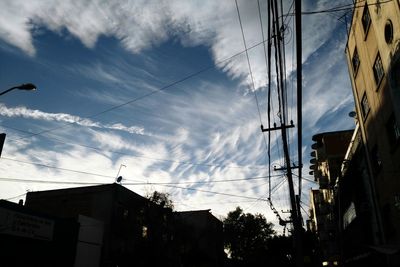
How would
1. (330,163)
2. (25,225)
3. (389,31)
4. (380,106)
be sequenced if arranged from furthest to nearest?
(330,163) → (25,225) → (380,106) → (389,31)

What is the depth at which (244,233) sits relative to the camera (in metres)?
80.1

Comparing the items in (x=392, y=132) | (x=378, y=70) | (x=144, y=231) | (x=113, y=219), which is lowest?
(x=144, y=231)

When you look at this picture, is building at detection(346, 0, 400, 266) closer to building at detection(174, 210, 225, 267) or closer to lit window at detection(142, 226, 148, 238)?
lit window at detection(142, 226, 148, 238)

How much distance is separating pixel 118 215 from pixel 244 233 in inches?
1967

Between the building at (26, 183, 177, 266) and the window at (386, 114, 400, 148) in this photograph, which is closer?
the window at (386, 114, 400, 148)

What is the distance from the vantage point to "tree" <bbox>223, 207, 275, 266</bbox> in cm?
7788

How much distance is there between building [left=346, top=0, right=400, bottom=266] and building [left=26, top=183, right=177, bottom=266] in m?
21.7

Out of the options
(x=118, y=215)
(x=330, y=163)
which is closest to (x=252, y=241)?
(x=330, y=163)

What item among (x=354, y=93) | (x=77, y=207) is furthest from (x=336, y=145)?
(x=77, y=207)

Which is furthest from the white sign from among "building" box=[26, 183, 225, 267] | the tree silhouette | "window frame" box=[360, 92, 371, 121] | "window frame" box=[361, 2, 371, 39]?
the tree silhouette

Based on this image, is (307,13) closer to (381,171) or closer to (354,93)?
(381,171)

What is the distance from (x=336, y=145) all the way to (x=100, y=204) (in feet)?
91.8

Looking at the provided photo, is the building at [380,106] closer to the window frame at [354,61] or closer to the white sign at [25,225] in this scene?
the window frame at [354,61]

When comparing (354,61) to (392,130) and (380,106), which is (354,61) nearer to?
(380,106)
